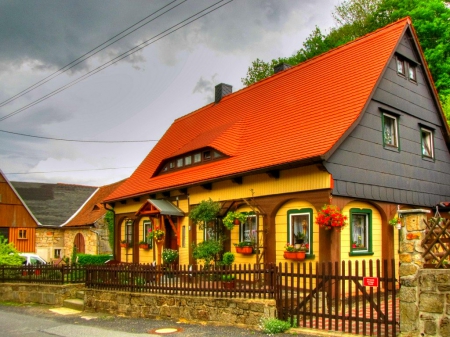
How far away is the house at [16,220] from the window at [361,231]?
Result: 2868cm

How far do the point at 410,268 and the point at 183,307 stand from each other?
19.8 feet

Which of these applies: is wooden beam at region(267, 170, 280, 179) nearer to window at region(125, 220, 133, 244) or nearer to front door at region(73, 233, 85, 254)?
window at region(125, 220, 133, 244)

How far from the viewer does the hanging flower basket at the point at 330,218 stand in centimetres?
1330

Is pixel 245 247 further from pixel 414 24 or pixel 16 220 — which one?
pixel 16 220

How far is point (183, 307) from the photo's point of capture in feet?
42.3

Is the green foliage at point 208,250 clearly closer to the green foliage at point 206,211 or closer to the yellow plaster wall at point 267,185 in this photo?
the green foliage at point 206,211

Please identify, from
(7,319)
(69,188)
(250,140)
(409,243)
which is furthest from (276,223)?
(69,188)

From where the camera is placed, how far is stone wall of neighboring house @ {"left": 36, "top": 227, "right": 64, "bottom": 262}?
122 ft

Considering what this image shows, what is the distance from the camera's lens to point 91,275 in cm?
1596

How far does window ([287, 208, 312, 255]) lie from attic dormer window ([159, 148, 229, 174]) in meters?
4.49

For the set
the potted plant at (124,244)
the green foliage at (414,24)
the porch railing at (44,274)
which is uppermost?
the green foliage at (414,24)

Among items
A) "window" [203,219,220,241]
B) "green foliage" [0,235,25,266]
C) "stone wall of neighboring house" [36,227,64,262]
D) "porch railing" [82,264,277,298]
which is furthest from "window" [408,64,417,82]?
"stone wall of neighboring house" [36,227,64,262]

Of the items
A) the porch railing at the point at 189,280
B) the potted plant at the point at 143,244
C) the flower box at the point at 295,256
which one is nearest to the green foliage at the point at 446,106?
the flower box at the point at 295,256

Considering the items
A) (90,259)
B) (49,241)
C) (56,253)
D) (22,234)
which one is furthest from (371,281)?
(22,234)
